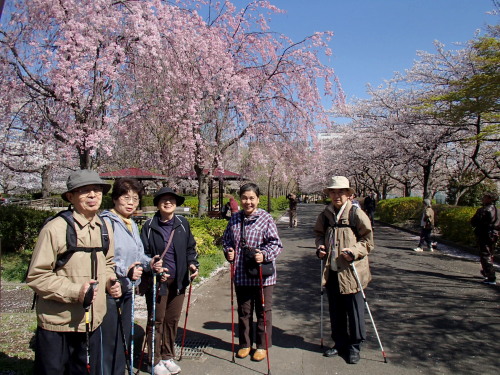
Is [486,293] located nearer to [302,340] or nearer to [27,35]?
[302,340]

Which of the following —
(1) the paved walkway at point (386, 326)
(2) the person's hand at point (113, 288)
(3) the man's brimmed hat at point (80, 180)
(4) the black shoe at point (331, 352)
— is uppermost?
(3) the man's brimmed hat at point (80, 180)

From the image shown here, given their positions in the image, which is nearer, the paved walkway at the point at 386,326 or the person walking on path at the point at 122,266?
the person walking on path at the point at 122,266

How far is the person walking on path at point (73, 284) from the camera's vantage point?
2318 millimetres

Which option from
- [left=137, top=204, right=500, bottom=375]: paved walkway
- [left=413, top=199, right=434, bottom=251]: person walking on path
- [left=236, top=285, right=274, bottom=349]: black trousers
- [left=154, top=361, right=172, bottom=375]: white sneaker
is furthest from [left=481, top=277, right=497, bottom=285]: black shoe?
[left=154, top=361, right=172, bottom=375]: white sneaker

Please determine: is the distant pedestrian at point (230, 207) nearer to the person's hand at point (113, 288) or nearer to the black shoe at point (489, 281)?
the black shoe at point (489, 281)

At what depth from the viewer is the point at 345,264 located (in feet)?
12.9

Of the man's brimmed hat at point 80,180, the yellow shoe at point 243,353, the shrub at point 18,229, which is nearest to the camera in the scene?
the man's brimmed hat at point 80,180

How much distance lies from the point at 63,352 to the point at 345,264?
2652 millimetres

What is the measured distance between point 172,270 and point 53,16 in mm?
6937

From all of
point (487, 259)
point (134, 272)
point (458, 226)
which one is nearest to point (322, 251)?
point (134, 272)

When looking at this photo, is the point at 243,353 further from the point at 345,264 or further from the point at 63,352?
the point at 63,352

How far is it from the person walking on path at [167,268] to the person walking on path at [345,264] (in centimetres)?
146

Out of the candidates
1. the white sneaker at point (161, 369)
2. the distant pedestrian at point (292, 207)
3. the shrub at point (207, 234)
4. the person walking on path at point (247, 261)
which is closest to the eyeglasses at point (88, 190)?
the person walking on path at point (247, 261)

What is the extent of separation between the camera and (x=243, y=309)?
399 centimetres
